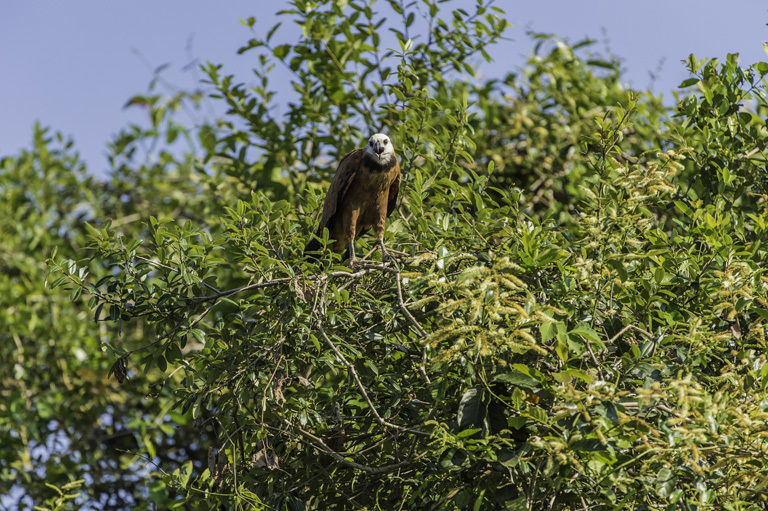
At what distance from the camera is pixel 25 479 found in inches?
218

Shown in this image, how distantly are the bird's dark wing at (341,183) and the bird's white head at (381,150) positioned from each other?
3.1 inches

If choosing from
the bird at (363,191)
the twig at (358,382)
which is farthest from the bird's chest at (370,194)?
the twig at (358,382)

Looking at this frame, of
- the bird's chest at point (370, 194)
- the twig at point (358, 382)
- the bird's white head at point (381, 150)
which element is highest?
→ the bird's white head at point (381, 150)

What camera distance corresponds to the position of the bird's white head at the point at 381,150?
14.0ft

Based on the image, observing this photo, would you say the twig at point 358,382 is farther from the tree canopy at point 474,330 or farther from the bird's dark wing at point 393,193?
the bird's dark wing at point 393,193

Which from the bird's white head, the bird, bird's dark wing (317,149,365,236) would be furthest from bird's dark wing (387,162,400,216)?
bird's dark wing (317,149,365,236)

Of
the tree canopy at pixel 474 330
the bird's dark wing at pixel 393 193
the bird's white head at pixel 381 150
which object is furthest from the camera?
the bird's dark wing at pixel 393 193

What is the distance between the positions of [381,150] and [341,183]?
324 millimetres

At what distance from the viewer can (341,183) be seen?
4.42m

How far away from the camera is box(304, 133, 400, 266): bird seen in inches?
169

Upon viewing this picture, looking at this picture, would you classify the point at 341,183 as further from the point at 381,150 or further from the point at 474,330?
the point at 474,330

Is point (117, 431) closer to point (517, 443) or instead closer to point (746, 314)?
point (517, 443)

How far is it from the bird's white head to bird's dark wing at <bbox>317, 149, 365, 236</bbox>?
0.26 feet

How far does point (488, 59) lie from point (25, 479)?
Result: 14.6ft
